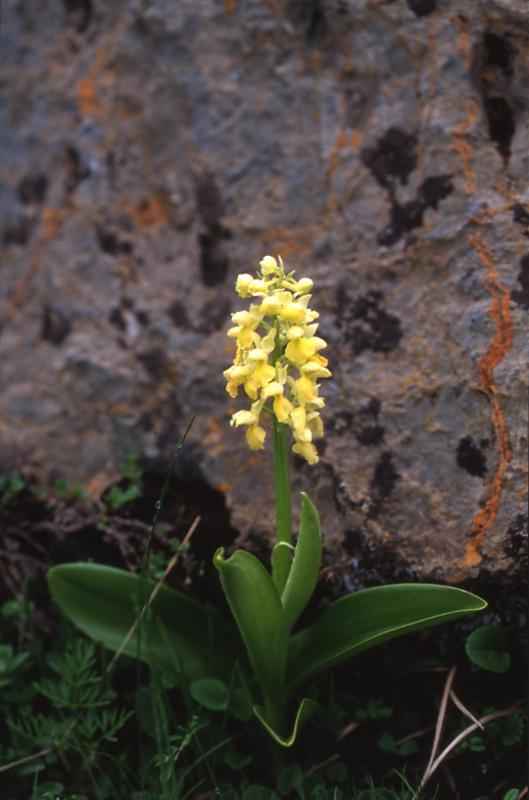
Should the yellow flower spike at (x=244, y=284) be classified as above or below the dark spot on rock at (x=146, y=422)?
above

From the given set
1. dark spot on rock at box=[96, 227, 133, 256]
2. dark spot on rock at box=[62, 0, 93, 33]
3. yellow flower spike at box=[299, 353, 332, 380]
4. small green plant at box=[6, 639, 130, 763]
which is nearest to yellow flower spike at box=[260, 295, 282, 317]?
yellow flower spike at box=[299, 353, 332, 380]

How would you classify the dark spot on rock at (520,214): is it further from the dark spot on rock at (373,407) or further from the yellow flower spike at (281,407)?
the yellow flower spike at (281,407)

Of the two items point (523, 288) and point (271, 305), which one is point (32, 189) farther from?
point (523, 288)

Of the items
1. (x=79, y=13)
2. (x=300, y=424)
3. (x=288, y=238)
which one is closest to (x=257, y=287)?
(x=300, y=424)

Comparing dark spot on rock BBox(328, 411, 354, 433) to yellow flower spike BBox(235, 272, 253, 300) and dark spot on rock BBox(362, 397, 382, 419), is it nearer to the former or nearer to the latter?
dark spot on rock BBox(362, 397, 382, 419)

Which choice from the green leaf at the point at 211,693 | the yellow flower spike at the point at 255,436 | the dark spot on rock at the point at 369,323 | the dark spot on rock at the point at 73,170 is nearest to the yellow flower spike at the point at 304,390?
the yellow flower spike at the point at 255,436

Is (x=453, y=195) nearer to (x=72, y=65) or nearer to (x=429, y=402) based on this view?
(x=429, y=402)
